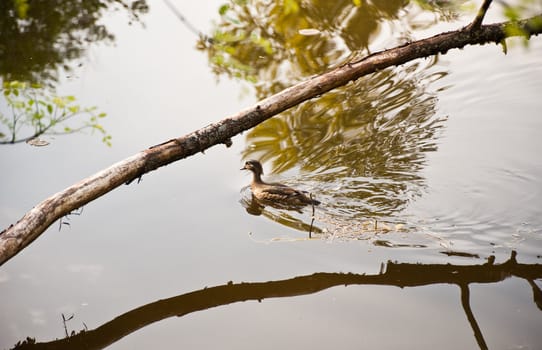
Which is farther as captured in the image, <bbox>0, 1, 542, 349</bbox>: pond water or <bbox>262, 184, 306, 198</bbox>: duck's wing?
<bbox>262, 184, 306, 198</bbox>: duck's wing

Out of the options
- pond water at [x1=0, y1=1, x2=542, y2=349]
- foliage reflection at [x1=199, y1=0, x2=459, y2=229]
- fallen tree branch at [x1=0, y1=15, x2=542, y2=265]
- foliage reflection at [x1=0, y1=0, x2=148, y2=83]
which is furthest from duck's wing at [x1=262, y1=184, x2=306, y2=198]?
foliage reflection at [x1=0, y1=0, x2=148, y2=83]

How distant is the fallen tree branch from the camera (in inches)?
213

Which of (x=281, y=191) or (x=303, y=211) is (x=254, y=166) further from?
(x=303, y=211)

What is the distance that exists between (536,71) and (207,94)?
5.04 meters

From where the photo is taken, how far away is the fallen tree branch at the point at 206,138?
5.41m

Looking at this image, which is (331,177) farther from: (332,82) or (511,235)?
(511,235)

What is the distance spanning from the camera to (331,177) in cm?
783

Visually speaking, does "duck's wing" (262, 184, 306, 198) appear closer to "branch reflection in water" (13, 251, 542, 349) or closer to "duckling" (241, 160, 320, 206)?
"duckling" (241, 160, 320, 206)

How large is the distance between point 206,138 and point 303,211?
172 cm

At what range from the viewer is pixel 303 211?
7.34 m

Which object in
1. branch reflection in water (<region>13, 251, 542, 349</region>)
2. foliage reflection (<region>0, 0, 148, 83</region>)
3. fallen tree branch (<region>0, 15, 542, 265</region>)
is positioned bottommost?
branch reflection in water (<region>13, 251, 542, 349</region>)

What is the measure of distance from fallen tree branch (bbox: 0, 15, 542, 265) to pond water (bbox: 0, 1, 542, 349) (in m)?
0.52

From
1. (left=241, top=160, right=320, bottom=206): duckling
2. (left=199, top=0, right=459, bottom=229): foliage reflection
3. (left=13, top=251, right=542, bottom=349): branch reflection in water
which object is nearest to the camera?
(left=13, top=251, right=542, bottom=349): branch reflection in water

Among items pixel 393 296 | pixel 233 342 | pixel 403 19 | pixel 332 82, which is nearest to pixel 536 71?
pixel 403 19
